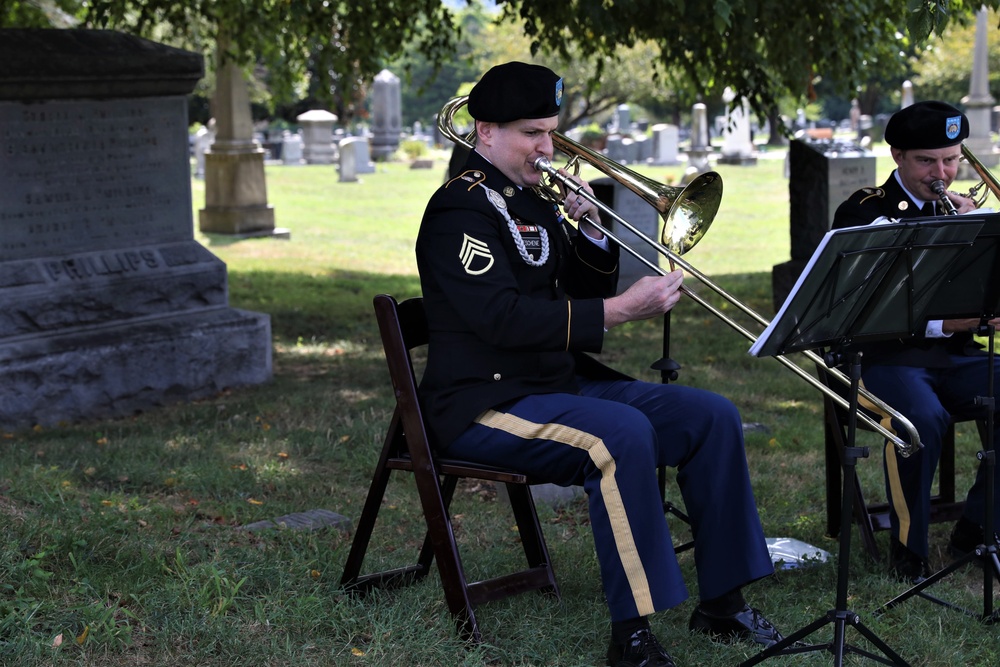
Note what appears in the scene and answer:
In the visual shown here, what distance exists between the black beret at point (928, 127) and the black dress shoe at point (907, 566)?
1414 millimetres

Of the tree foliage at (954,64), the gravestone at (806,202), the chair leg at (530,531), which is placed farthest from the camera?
the tree foliage at (954,64)

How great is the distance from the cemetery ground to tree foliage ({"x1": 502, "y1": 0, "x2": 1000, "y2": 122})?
2.17 metres

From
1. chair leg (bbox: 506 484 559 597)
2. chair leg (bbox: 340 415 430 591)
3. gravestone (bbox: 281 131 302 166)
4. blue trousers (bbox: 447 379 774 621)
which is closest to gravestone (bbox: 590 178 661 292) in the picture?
chair leg (bbox: 506 484 559 597)

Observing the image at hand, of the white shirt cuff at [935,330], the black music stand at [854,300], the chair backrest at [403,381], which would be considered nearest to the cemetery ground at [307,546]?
the black music stand at [854,300]

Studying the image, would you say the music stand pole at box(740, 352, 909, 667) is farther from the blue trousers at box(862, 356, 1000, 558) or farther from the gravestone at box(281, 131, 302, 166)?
the gravestone at box(281, 131, 302, 166)

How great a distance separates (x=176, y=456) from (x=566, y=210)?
8.62 ft

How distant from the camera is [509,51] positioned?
36.4 metres

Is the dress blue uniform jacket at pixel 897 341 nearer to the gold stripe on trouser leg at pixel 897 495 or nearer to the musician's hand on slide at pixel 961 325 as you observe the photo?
the musician's hand on slide at pixel 961 325

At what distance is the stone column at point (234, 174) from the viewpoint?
15992 mm

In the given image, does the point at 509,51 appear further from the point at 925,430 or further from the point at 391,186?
the point at 925,430

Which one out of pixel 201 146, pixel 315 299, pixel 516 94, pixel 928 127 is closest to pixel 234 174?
pixel 315 299

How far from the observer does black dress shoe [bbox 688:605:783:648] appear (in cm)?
366

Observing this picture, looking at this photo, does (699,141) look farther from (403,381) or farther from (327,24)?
(403,381)

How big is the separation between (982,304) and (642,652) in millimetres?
1454
